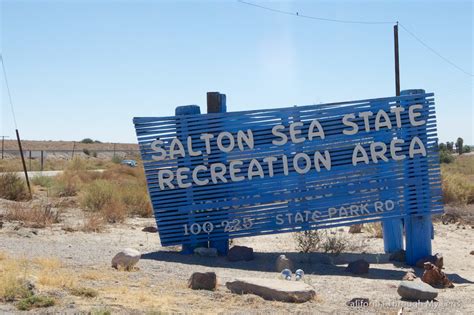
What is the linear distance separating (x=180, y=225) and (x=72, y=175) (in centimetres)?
1957

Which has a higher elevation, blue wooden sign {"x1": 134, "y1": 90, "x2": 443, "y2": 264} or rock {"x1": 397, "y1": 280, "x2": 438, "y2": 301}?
blue wooden sign {"x1": 134, "y1": 90, "x2": 443, "y2": 264}

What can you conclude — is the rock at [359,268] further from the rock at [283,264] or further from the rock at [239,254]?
the rock at [239,254]

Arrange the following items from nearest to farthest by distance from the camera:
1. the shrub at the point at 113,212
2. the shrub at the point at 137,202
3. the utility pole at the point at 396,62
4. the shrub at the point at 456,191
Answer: the shrub at the point at 113,212 < the shrub at the point at 137,202 < the utility pole at the point at 396,62 < the shrub at the point at 456,191

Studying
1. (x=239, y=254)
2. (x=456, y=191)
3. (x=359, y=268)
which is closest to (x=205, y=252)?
(x=239, y=254)

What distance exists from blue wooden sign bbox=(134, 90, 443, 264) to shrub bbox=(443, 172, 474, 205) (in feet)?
41.2

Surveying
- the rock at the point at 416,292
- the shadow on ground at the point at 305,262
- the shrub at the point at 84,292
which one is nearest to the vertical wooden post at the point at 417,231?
the shadow on ground at the point at 305,262

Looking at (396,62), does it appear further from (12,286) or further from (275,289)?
(12,286)

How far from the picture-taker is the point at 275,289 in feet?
30.1

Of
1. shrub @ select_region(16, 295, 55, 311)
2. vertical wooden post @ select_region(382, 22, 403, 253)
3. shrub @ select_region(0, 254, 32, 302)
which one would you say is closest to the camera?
Answer: shrub @ select_region(16, 295, 55, 311)

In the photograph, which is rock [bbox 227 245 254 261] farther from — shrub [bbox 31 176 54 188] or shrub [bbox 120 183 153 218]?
shrub [bbox 31 176 54 188]

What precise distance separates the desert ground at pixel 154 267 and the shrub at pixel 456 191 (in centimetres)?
231

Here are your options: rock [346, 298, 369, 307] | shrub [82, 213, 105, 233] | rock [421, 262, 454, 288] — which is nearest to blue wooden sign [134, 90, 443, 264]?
rock [421, 262, 454, 288]

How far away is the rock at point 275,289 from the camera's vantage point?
9.13 m

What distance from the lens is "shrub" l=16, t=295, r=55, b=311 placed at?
7957 millimetres
